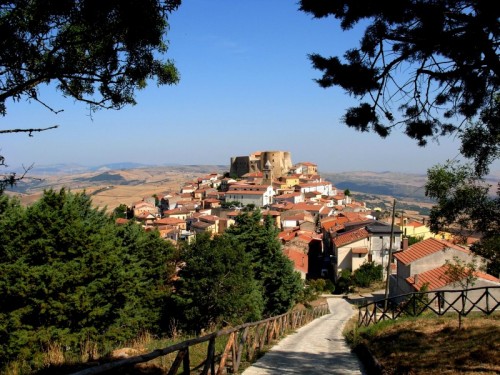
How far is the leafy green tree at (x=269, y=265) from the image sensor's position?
3378 cm

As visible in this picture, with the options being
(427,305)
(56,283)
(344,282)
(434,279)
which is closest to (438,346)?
(427,305)

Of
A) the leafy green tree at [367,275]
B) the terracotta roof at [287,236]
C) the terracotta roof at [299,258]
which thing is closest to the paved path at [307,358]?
the leafy green tree at [367,275]

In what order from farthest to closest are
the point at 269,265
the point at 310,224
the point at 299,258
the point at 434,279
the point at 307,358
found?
the point at 310,224
the point at 299,258
the point at 269,265
the point at 434,279
the point at 307,358

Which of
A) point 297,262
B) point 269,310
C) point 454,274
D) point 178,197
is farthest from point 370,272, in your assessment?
point 178,197

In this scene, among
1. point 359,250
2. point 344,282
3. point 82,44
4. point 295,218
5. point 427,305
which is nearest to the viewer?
point 82,44

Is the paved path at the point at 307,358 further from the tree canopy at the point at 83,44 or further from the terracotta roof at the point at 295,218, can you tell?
the terracotta roof at the point at 295,218

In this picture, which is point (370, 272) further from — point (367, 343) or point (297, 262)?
point (367, 343)

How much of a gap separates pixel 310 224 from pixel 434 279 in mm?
47273

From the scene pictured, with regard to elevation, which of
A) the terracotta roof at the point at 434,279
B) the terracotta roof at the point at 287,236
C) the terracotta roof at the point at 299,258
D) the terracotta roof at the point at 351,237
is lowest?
the terracotta roof at the point at 299,258

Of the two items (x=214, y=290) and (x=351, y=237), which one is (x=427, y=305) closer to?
(x=214, y=290)

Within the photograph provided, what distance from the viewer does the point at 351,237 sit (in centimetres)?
5169

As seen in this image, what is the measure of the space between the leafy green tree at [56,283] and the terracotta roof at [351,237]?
32.8 metres

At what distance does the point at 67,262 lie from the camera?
59.2ft

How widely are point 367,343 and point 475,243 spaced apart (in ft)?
Answer: 14.1
